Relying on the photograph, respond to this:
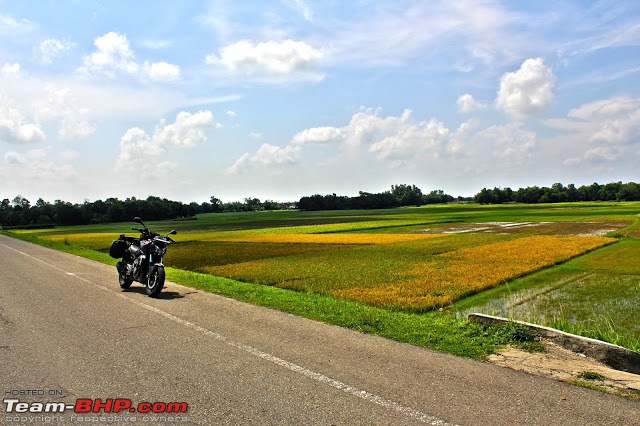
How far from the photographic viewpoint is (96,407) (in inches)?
197

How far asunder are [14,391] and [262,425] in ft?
10.8

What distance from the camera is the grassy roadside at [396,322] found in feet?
24.8

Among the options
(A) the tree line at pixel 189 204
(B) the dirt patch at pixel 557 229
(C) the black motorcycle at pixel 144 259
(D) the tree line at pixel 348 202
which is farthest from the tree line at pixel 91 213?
(C) the black motorcycle at pixel 144 259

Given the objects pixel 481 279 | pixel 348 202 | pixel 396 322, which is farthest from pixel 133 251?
pixel 348 202

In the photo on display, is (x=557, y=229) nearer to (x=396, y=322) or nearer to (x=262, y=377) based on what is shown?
(x=396, y=322)

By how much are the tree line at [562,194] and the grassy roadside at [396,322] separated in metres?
159

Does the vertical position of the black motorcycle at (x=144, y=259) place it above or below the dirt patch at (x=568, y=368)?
above

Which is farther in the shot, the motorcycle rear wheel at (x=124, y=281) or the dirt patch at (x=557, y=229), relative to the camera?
the dirt patch at (x=557, y=229)

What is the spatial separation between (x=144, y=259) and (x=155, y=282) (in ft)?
3.46

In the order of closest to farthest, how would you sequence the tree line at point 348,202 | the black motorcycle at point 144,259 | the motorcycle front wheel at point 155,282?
the motorcycle front wheel at point 155,282
the black motorcycle at point 144,259
the tree line at point 348,202

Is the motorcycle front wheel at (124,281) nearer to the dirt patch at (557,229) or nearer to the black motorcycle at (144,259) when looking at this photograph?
Result: the black motorcycle at (144,259)

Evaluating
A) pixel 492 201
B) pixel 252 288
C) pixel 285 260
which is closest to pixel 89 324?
pixel 252 288

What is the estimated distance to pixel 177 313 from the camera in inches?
386

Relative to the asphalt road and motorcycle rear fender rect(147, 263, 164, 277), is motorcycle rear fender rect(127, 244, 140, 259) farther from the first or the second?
the asphalt road
